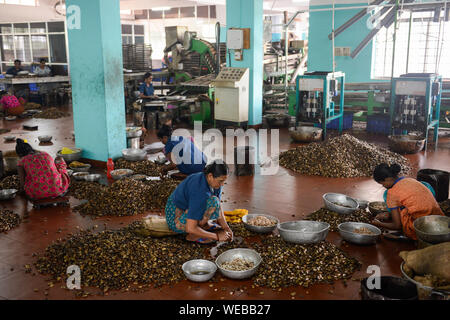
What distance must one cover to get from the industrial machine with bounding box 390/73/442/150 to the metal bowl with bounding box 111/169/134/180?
5845 mm

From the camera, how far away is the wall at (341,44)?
45.5 feet

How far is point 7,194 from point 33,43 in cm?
1650

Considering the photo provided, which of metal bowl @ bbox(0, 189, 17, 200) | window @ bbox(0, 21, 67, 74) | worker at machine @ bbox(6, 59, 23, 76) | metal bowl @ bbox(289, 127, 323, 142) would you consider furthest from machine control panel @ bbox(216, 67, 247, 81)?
window @ bbox(0, 21, 67, 74)

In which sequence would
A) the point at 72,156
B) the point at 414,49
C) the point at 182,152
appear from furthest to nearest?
the point at 414,49 < the point at 72,156 < the point at 182,152

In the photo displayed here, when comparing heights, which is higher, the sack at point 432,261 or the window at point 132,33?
the window at point 132,33

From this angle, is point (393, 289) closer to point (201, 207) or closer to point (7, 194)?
point (201, 207)

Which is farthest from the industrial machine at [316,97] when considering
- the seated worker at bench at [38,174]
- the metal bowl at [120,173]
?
the seated worker at bench at [38,174]

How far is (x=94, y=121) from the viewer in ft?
25.4

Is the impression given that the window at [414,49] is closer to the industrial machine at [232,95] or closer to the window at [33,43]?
the industrial machine at [232,95]

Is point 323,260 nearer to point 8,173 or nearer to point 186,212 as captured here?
point 186,212

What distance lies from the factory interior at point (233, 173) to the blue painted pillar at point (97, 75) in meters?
0.03

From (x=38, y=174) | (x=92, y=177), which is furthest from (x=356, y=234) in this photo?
(x=92, y=177)

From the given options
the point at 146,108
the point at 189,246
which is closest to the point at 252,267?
the point at 189,246

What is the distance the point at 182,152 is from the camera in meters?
6.17
